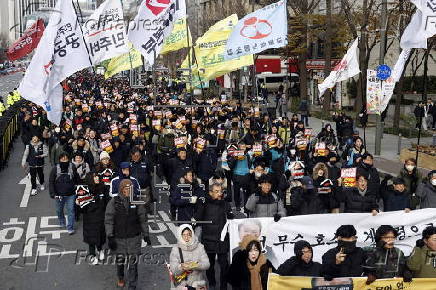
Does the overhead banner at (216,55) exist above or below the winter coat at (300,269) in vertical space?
above

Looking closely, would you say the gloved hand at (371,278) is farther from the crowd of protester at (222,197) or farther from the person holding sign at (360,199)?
the person holding sign at (360,199)

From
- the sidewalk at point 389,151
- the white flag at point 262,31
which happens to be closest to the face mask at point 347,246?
the white flag at point 262,31

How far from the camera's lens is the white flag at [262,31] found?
47.1 feet

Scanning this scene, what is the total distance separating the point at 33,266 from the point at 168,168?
4.04 m

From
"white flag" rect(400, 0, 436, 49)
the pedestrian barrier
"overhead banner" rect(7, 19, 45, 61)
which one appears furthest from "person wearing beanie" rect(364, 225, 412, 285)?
"overhead banner" rect(7, 19, 45, 61)

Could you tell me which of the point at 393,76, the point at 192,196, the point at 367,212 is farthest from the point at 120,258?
the point at 393,76

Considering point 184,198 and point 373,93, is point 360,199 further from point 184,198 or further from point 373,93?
point 373,93

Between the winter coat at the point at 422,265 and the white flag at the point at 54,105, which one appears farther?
the white flag at the point at 54,105

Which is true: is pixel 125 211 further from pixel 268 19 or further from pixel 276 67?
pixel 276 67

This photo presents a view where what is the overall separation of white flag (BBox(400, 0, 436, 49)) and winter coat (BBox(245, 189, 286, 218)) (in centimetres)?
504

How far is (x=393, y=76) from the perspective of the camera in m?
15.4

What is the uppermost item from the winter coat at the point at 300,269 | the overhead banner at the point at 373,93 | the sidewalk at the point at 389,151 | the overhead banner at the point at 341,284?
the overhead banner at the point at 373,93

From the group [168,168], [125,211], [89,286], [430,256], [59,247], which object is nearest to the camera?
[430,256]

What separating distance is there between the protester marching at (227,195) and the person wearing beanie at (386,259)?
0.01 m
